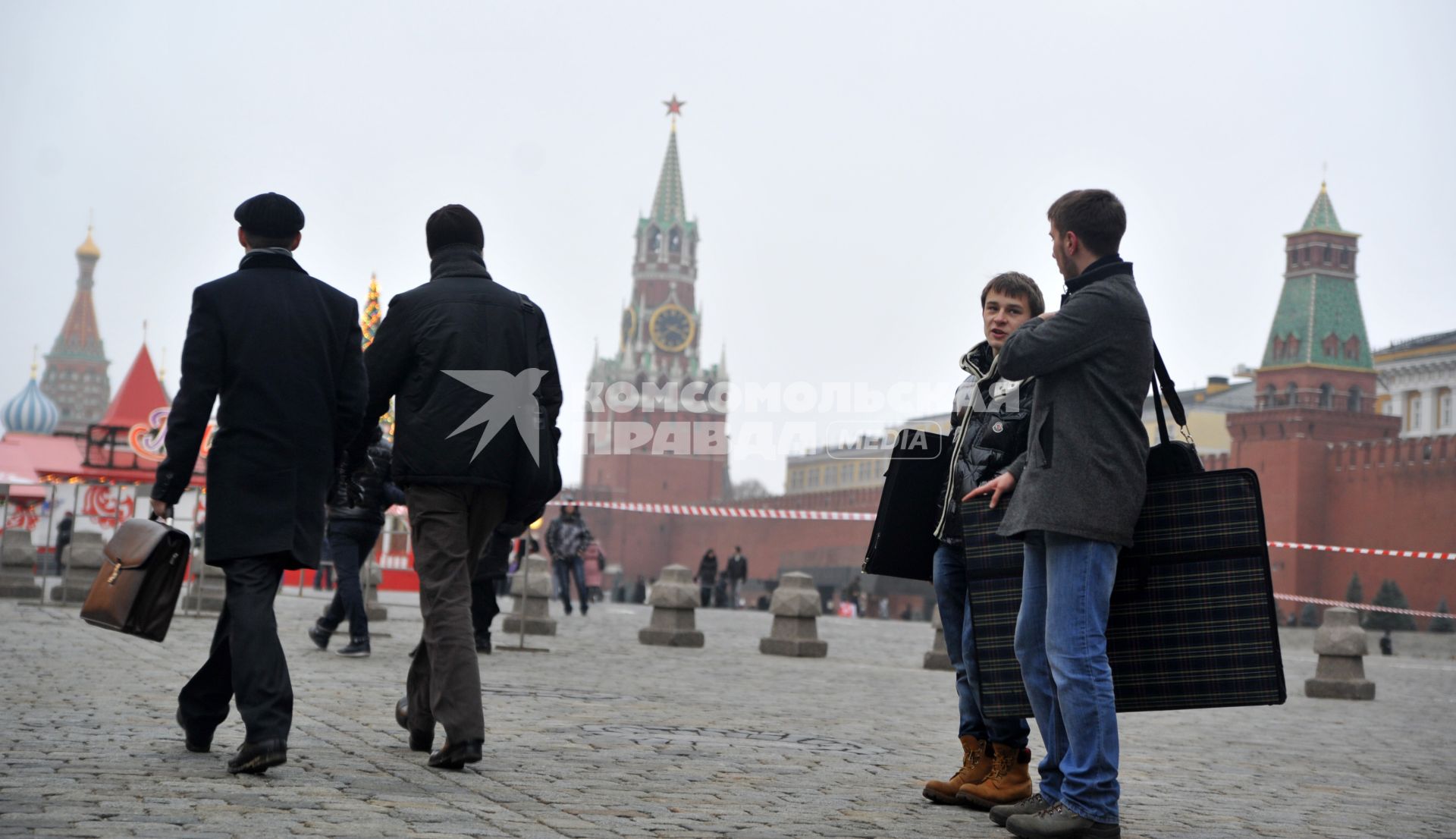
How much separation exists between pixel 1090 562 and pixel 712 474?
101m

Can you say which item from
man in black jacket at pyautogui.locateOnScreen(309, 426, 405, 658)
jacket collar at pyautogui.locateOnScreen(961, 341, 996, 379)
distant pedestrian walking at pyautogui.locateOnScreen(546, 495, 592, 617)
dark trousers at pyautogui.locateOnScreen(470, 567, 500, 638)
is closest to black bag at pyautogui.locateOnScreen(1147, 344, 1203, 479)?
A: jacket collar at pyautogui.locateOnScreen(961, 341, 996, 379)

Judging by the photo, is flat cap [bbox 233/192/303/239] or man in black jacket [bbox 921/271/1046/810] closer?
man in black jacket [bbox 921/271/1046/810]

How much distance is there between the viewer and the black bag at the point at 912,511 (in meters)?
5.09

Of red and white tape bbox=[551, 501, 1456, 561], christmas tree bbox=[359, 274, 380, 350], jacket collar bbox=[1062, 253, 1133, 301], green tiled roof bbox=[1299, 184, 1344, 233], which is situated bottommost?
jacket collar bbox=[1062, 253, 1133, 301]

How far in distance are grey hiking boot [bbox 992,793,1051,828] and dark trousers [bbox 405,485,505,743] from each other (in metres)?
1.49

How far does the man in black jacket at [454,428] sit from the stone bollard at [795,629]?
9100 millimetres

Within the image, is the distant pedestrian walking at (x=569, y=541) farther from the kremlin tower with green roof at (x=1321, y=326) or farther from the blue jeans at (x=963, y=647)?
the kremlin tower with green roof at (x=1321, y=326)

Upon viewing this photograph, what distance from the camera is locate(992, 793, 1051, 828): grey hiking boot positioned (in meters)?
4.30

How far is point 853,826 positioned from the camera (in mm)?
4184

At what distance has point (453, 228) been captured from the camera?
5.31m

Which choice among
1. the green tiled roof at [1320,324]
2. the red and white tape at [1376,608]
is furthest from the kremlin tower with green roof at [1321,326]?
the red and white tape at [1376,608]

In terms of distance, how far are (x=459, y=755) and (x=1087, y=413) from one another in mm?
2048

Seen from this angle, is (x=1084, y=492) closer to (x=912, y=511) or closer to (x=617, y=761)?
(x=912, y=511)

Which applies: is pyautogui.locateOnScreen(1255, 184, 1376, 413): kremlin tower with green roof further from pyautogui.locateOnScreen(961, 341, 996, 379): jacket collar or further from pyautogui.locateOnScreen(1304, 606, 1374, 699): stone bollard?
pyautogui.locateOnScreen(961, 341, 996, 379): jacket collar
